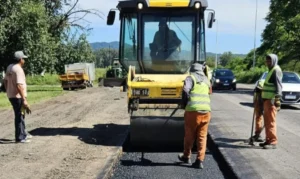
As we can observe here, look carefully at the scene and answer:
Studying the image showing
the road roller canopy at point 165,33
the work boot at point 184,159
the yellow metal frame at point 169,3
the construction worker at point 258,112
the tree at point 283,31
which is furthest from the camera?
the tree at point 283,31

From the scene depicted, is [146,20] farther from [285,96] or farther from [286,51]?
[286,51]

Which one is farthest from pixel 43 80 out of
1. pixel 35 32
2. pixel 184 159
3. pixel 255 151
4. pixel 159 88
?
pixel 184 159

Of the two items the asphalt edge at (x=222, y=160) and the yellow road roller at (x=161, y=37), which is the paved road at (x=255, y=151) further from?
the yellow road roller at (x=161, y=37)

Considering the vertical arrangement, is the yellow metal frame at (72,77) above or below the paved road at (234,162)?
below

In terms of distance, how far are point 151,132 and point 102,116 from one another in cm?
717

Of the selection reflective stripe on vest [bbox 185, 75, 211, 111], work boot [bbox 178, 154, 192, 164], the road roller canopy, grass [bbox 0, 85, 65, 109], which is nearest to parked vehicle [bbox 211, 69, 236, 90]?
grass [bbox 0, 85, 65, 109]

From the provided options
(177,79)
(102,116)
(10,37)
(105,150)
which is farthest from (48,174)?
(10,37)

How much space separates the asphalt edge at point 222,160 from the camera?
26.5 ft

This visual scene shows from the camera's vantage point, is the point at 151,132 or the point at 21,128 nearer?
the point at 151,132

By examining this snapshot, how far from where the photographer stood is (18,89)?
1055 centimetres

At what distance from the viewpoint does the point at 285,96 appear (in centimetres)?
2080

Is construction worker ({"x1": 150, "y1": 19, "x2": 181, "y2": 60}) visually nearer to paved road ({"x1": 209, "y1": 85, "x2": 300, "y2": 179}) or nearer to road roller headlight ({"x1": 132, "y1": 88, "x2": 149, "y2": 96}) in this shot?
road roller headlight ({"x1": 132, "y1": 88, "x2": 149, "y2": 96})

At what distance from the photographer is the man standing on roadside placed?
10.5m

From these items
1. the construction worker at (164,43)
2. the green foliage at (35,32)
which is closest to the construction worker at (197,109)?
the construction worker at (164,43)
